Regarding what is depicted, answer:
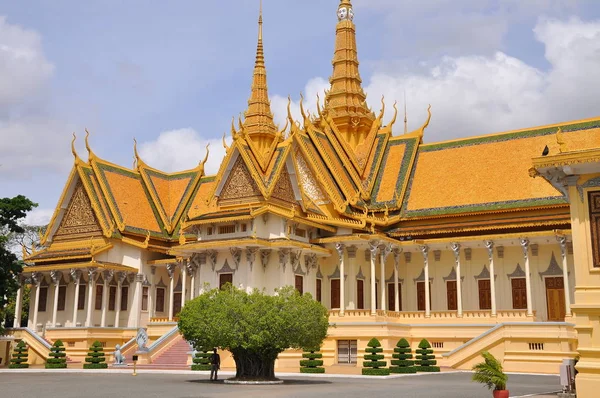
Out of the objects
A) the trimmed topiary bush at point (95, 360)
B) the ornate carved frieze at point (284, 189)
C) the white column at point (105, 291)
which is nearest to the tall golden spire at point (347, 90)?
the ornate carved frieze at point (284, 189)

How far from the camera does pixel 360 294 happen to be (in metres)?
34.4

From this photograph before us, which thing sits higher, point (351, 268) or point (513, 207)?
point (513, 207)

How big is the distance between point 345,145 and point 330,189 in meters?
5.00

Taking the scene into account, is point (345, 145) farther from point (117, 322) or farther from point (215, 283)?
point (117, 322)

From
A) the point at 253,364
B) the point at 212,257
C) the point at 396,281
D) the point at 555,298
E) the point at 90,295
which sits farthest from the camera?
the point at 90,295

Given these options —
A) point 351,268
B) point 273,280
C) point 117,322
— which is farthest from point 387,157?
point 117,322

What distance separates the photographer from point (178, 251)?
113 feet

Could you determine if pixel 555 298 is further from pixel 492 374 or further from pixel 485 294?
pixel 492 374

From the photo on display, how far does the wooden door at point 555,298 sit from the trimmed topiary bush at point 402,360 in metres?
9.47

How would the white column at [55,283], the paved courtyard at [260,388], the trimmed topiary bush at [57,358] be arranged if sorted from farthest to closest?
the white column at [55,283], the trimmed topiary bush at [57,358], the paved courtyard at [260,388]

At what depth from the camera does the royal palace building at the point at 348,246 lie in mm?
31047

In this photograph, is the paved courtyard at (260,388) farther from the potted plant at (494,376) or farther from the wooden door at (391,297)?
the wooden door at (391,297)

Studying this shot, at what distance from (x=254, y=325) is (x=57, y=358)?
1409 cm

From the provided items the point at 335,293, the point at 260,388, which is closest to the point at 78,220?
the point at 335,293
